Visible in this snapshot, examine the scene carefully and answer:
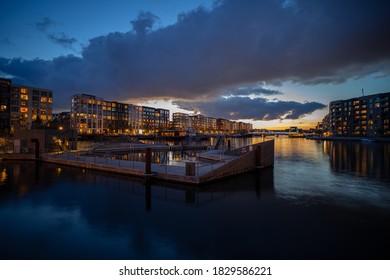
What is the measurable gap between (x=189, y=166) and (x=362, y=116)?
574ft

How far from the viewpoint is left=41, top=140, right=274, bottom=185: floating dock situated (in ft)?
72.3

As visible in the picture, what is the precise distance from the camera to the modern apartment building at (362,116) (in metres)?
133

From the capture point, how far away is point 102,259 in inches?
378

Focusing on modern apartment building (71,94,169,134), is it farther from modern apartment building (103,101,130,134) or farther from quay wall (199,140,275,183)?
quay wall (199,140,275,183)

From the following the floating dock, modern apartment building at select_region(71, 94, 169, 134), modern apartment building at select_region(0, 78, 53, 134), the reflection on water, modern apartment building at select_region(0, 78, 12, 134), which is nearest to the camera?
the floating dock

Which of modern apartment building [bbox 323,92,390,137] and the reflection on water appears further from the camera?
modern apartment building [bbox 323,92,390,137]

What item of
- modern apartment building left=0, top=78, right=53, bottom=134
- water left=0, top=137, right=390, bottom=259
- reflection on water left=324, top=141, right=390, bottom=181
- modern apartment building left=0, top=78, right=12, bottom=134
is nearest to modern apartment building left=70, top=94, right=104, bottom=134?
modern apartment building left=0, top=78, right=53, bottom=134

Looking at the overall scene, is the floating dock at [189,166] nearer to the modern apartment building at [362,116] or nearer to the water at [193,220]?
the water at [193,220]

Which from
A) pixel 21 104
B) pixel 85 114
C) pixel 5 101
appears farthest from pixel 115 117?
pixel 5 101

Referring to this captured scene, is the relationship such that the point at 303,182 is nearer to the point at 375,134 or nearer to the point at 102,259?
the point at 102,259

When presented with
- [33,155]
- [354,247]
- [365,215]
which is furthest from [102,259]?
[33,155]

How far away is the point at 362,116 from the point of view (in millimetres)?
148875

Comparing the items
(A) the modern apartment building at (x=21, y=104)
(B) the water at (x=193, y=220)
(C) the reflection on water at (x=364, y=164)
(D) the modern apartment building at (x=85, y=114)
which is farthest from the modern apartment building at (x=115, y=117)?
(C) the reflection on water at (x=364, y=164)

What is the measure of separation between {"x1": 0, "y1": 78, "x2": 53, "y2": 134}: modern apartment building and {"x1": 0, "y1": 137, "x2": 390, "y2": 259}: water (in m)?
101
